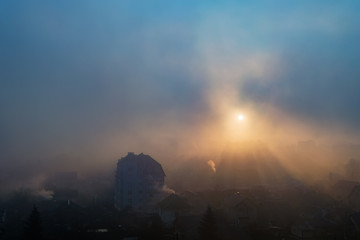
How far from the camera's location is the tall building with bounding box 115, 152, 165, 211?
49.6 m

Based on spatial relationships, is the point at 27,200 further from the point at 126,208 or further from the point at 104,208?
the point at 126,208

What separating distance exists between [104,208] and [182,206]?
16201mm

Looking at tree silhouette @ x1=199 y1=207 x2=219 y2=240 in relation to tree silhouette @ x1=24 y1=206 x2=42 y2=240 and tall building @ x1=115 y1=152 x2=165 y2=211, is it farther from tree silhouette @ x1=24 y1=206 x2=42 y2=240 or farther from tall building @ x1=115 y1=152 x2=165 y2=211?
tall building @ x1=115 y1=152 x2=165 y2=211

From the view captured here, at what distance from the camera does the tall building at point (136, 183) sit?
163ft

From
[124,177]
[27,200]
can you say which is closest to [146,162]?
[124,177]

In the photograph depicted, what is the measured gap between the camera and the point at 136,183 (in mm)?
49844

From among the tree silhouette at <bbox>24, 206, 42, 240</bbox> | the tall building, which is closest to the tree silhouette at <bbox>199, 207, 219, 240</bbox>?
the tree silhouette at <bbox>24, 206, 42, 240</bbox>

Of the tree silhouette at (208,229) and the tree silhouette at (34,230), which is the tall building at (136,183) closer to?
the tree silhouette at (34,230)

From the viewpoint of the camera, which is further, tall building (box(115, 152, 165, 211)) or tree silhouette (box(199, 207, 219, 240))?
tall building (box(115, 152, 165, 211))

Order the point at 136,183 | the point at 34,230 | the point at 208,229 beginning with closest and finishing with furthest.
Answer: the point at 208,229
the point at 34,230
the point at 136,183

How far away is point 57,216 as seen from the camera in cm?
4134

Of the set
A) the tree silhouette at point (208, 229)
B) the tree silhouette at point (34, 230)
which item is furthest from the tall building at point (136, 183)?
the tree silhouette at point (208, 229)

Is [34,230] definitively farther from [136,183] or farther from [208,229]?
[136,183]

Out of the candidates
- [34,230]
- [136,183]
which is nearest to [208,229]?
[34,230]
